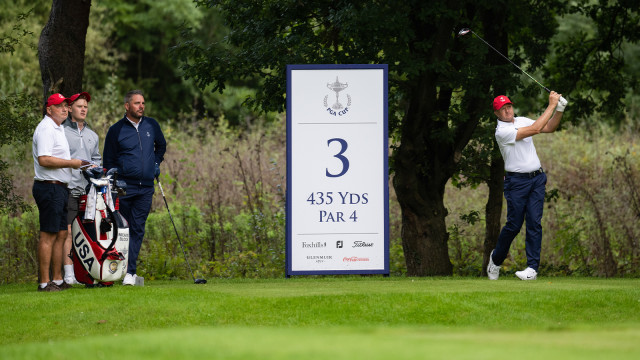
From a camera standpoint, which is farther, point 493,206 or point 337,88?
point 493,206

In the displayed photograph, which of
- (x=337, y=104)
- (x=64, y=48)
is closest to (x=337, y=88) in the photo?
(x=337, y=104)

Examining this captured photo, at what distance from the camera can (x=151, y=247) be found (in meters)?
16.6

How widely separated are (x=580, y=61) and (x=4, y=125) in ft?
31.7

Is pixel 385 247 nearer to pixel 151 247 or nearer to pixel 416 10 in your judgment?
pixel 416 10

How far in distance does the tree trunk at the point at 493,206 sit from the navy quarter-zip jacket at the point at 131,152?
6.42 meters

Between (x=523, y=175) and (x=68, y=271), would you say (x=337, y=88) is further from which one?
(x=68, y=271)

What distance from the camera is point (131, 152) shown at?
11.1 m

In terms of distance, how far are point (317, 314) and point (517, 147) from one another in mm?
3651

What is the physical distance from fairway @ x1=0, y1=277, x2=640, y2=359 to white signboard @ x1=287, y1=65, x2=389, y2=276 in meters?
0.99

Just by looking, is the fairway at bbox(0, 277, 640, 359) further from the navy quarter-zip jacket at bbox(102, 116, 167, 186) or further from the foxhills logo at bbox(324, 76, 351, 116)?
the foxhills logo at bbox(324, 76, 351, 116)

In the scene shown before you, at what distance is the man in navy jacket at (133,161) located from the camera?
36.4 feet

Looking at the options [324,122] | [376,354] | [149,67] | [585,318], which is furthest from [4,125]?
[149,67]

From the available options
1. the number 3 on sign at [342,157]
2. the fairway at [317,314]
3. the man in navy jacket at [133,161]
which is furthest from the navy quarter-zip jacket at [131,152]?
the number 3 on sign at [342,157]

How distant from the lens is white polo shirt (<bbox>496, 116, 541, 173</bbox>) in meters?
11.2
